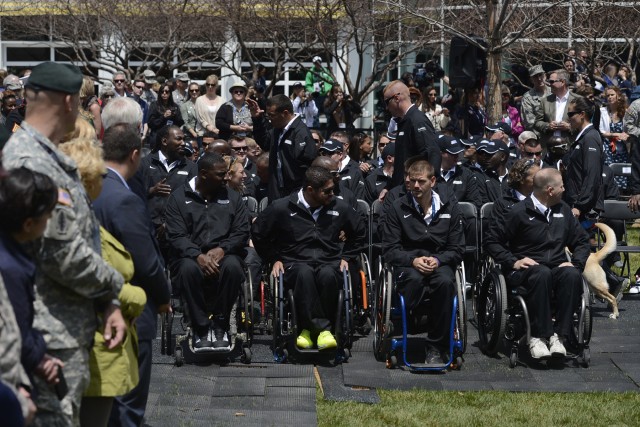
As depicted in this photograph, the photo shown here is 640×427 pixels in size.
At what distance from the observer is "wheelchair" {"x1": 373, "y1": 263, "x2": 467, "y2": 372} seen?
8.96 m

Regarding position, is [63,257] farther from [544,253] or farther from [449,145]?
[449,145]

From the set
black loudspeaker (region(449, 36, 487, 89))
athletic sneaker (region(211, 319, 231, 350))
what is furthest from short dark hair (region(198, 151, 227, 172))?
black loudspeaker (region(449, 36, 487, 89))

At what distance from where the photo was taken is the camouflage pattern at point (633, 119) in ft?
51.9

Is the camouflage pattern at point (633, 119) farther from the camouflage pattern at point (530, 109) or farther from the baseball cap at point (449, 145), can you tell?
the baseball cap at point (449, 145)

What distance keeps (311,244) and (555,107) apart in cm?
607

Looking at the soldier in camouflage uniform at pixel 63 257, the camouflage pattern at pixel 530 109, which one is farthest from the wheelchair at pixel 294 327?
the camouflage pattern at pixel 530 109

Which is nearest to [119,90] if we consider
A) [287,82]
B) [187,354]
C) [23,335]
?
[287,82]

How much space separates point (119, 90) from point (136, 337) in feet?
46.6

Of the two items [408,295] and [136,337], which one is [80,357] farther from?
[408,295]

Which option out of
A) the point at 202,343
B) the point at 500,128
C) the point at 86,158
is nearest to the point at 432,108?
the point at 500,128

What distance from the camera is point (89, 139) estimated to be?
5.18 metres

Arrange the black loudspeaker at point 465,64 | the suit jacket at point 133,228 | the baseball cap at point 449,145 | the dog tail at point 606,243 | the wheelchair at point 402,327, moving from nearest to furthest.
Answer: the suit jacket at point 133,228, the wheelchair at point 402,327, the dog tail at point 606,243, the baseball cap at point 449,145, the black loudspeaker at point 465,64

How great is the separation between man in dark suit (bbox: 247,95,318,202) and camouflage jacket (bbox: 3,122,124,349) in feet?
20.1

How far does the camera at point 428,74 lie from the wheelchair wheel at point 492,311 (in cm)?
1004
